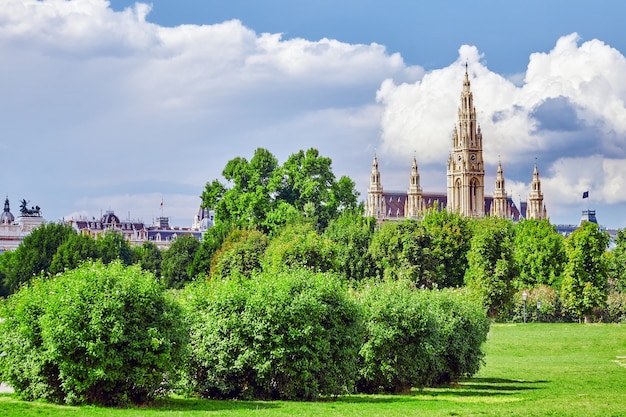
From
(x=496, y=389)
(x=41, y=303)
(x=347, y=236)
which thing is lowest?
(x=496, y=389)

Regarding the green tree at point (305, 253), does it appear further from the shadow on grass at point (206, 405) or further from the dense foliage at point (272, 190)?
the shadow on grass at point (206, 405)

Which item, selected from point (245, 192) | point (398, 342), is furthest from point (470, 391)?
point (245, 192)

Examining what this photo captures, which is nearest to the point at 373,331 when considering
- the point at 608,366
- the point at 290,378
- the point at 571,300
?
the point at 290,378

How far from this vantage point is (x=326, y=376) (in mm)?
33344

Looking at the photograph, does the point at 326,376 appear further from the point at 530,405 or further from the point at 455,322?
the point at 455,322

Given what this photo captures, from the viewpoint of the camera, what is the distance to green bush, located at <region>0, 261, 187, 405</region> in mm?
29297

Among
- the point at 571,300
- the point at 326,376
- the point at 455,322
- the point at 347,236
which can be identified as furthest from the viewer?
the point at 347,236

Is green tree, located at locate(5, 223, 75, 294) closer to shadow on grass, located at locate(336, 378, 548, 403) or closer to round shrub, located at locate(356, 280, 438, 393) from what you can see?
shadow on grass, located at locate(336, 378, 548, 403)

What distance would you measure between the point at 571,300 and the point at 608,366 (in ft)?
115

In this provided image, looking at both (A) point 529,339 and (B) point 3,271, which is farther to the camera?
(B) point 3,271

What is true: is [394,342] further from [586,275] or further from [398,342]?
[586,275]

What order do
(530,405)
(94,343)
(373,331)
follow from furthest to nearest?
(373,331) < (530,405) < (94,343)

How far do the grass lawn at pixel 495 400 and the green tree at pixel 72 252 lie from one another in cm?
6174

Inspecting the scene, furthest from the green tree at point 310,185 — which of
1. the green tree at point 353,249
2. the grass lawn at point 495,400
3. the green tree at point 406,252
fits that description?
the grass lawn at point 495,400
